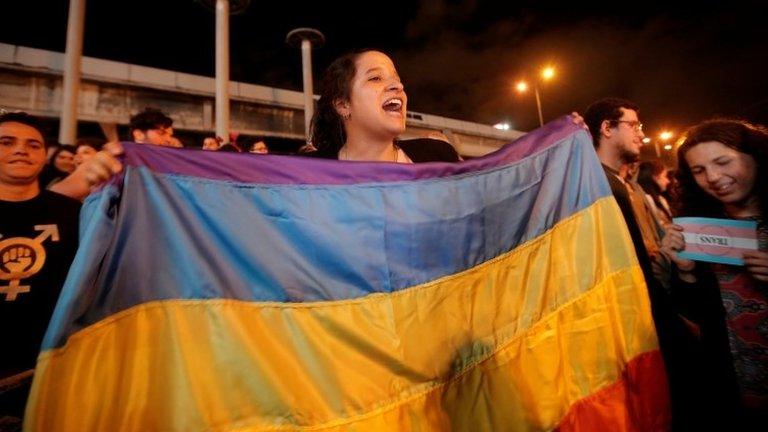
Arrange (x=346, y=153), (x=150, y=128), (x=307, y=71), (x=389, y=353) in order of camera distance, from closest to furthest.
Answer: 1. (x=389, y=353)
2. (x=346, y=153)
3. (x=150, y=128)
4. (x=307, y=71)

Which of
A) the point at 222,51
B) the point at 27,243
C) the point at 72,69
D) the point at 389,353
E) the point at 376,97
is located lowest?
the point at 389,353

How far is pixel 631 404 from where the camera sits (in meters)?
1.91

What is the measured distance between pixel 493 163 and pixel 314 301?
4.05 ft

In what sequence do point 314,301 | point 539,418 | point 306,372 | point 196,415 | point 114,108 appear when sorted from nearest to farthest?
point 196,415
point 306,372
point 314,301
point 539,418
point 114,108

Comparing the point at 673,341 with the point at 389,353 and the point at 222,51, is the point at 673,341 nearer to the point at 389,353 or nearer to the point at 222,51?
the point at 389,353

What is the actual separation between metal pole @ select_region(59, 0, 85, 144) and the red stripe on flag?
36.7 feet

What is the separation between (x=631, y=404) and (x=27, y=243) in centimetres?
332

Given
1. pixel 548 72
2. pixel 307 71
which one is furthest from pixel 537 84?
pixel 307 71

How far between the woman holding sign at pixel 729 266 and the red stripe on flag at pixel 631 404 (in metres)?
0.38

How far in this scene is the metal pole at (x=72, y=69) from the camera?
8.92m

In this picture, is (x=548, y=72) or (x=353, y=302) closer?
(x=353, y=302)

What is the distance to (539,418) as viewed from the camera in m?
1.68

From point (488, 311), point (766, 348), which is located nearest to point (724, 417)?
point (766, 348)

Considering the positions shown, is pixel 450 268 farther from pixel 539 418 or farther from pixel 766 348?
pixel 766 348
